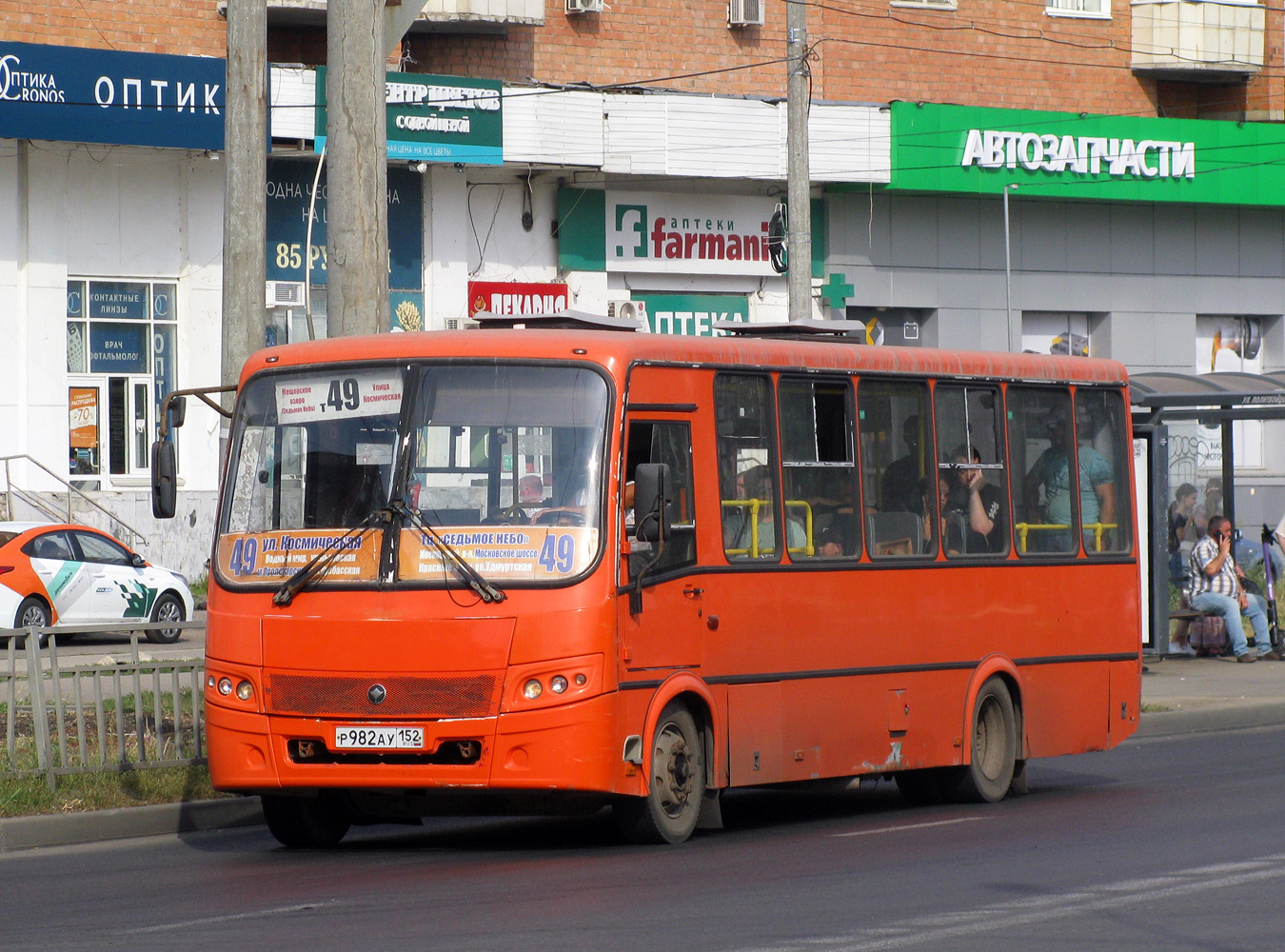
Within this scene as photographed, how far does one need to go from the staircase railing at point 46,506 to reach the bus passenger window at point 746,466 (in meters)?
18.7

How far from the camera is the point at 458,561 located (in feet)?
30.9

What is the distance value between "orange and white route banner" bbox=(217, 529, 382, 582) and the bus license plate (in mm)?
718

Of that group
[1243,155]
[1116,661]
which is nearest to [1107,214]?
[1243,155]

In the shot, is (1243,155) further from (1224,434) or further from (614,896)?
(614,896)

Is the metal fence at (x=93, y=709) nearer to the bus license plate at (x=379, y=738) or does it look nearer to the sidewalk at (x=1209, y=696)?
the bus license plate at (x=379, y=738)

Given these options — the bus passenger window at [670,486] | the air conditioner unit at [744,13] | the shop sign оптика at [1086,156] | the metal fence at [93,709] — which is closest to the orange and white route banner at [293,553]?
the bus passenger window at [670,486]

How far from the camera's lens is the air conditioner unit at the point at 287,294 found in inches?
1137

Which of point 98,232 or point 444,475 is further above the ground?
point 98,232

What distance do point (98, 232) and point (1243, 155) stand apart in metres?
20.4

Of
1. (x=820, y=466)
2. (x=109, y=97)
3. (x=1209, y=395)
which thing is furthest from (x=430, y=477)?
(x=109, y=97)

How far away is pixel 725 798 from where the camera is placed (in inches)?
518

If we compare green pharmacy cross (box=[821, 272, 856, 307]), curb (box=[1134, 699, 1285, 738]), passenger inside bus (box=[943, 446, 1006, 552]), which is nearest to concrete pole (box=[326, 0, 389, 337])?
passenger inside bus (box=[943, 446, 1006, 552])

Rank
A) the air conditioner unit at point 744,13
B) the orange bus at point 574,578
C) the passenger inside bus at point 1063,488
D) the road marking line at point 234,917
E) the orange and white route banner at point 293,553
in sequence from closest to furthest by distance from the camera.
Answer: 1. the road marking line at point 234,917
2. the orange bus at point 574,578
3. the orange and white route banner at point 293,553
4. the passenger inside bus at point 1063,488
5. the air conditioner unit at point 744,13

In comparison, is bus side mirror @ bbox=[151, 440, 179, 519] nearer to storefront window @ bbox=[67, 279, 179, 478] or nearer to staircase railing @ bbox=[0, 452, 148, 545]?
staircase railing @ bbox=[0, 452, 148, 545]
